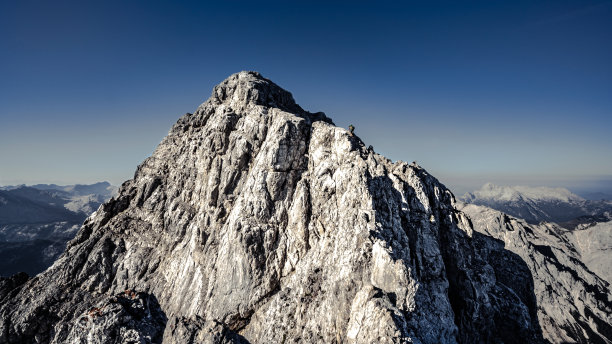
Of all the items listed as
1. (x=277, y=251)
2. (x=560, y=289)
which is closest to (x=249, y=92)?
(x=277, y=251)

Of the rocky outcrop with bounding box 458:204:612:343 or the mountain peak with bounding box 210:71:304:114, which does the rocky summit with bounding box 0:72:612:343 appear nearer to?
the mountain peak with bounding box 210:71:304:114

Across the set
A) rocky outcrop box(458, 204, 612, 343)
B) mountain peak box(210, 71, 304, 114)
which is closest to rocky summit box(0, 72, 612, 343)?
mountain peak box(210, 71, 304, 114)

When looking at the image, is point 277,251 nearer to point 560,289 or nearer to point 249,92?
point 249,92

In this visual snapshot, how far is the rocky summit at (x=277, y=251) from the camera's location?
112 ft

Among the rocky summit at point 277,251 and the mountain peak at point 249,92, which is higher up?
the mountain peak at point 249,92

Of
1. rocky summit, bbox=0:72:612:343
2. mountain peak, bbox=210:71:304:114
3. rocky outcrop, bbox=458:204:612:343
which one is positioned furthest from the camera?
rocky outcrop, bbox=458:204:612:343

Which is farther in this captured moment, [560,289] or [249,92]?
[560,289]

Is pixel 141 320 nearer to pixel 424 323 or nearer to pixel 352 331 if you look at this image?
pixel 352 331

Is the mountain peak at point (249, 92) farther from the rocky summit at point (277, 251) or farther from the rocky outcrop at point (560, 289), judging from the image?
the rocky outcrop at point (560, 289)

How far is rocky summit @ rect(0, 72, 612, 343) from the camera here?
34.1 m

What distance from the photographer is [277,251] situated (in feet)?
146

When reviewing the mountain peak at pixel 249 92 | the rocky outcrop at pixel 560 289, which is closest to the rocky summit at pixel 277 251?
the mountain peak at pixel 249 92

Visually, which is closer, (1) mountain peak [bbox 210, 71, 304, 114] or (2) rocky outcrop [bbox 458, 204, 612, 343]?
Result: (1) mountain peak [bbox 210, 71, 304, 114]

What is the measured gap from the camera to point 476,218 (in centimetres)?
18788
